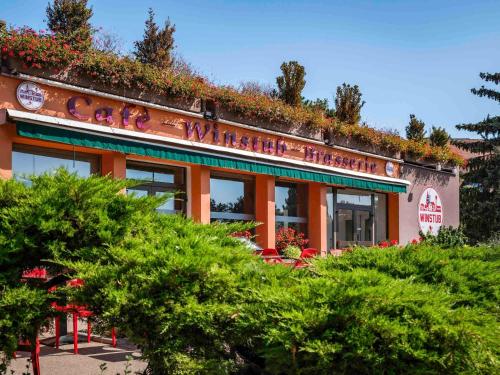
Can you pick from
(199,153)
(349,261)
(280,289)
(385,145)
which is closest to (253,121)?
(199,153)

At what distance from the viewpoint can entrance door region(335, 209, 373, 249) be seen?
20.1m

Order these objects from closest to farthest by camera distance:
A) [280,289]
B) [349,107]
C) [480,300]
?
[280,289] < [480,300] < [349,107]

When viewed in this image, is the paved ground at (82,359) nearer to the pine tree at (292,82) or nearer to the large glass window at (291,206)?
the large glass window at (291,206)

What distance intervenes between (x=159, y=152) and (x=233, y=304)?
9623 mm

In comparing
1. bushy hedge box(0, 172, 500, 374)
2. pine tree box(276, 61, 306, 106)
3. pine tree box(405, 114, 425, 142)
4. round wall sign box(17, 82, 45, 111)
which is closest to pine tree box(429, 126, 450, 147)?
pine tree box(405, 114, 425, 142)

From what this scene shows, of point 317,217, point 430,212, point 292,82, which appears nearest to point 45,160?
point 292,82

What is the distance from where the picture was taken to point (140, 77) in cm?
1223

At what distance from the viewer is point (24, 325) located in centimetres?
315

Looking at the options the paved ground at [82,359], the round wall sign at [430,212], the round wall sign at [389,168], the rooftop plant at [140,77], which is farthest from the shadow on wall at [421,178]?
the paved ground at [82,359]

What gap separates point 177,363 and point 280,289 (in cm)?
64

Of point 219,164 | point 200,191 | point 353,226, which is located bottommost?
point 353,226

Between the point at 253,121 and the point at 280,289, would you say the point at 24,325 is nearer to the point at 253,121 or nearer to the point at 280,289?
the point at 280,289

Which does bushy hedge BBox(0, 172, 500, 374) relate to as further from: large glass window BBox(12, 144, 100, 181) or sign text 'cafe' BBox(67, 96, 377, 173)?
sign text 'cafe' BBox(67, 96, 377, 173)

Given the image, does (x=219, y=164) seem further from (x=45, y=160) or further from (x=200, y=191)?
(x=45, y=160)
